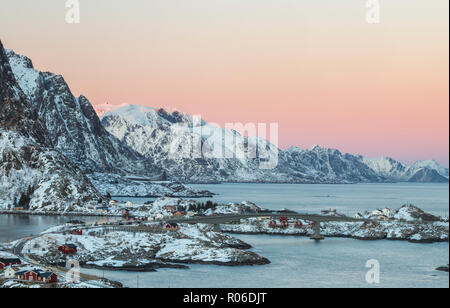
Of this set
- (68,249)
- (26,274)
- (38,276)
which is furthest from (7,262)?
(68,249)

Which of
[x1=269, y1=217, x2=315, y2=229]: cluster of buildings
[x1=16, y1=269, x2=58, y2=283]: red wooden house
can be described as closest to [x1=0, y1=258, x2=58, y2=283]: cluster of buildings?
[x1=16, y1=269, x2=58, y2=283]: red wooden house

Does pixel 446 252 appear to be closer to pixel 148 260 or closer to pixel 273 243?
pixel 273 243

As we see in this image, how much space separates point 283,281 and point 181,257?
84.4 ft

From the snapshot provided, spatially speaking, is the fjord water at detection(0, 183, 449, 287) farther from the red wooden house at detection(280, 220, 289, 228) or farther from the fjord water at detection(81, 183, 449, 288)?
the red wooden house at detection(280, 220, 289, 228)

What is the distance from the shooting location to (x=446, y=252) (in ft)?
461

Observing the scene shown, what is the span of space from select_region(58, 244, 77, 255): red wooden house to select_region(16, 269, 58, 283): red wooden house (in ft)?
92.3

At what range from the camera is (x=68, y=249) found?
126625 millimetres

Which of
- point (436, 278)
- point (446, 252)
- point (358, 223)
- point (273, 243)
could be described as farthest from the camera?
point (358, 223)

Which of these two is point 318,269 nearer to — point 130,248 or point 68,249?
point 130,248

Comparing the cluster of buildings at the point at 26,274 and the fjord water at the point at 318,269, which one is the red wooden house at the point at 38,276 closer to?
the cluster of buildings at the point at 26,274

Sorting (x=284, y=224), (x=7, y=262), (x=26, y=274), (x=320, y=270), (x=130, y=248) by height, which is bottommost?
(x=320, y=270)

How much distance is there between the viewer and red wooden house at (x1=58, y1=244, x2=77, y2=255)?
125994mm

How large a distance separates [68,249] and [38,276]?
3145 cm
